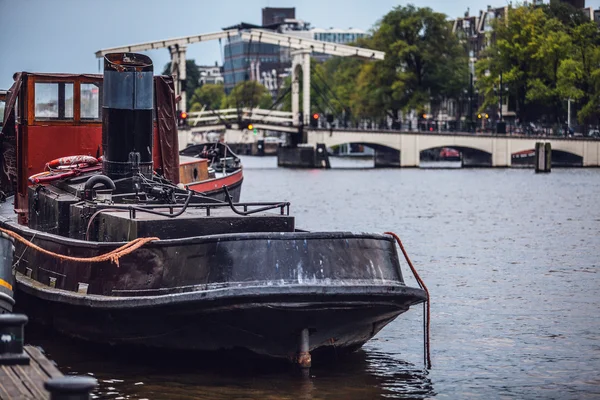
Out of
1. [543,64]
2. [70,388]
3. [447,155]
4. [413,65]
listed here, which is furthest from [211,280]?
[447,155]

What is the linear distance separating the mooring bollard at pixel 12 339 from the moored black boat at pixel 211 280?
3433 mm

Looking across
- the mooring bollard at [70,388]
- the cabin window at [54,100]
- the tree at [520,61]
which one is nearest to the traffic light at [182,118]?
the tree at [520,61]

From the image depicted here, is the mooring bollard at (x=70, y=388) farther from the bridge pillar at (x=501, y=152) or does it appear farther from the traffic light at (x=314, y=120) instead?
the traffic light at (x=314, y=120)

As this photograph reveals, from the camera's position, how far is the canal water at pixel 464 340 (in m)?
13.8

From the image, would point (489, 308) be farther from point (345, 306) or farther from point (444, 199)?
point (444, 199)

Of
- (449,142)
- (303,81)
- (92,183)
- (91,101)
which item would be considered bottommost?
(449,142)

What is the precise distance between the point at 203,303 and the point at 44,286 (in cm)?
349

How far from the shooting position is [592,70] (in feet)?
310

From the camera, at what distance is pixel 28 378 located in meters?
9.48

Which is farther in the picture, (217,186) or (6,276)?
(217,186)

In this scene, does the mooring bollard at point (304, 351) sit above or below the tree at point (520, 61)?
below

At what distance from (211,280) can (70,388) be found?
5381mm

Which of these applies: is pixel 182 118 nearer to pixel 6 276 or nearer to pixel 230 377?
pixel 6 276

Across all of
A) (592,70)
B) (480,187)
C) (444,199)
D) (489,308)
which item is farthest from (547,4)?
(489,308)
